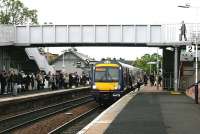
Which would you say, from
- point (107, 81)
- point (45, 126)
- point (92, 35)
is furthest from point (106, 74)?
point (92, 35)

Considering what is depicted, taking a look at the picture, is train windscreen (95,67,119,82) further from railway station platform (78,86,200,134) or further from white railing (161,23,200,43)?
white railing (161,23,200,43)

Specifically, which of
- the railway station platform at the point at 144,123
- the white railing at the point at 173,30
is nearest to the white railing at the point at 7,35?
the white railing at the point at 173,30

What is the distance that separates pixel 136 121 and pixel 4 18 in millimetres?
74383

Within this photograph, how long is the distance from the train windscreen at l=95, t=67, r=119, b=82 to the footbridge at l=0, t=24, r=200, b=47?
15.9 metres

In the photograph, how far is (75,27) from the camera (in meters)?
53.5

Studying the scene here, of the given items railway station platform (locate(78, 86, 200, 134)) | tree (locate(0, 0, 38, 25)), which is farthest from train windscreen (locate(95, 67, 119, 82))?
tree (locate(0, 0, 38, 25))

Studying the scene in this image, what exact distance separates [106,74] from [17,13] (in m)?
61.3

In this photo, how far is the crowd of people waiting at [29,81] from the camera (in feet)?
121

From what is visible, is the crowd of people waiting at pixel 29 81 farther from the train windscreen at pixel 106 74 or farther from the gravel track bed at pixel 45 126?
the gravel track bed at pixel 45 126

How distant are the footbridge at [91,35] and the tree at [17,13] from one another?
129 ft

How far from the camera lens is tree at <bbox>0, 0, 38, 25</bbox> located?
306ft

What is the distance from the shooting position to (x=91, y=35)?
53094 mm

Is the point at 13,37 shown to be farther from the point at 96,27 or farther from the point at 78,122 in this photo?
the point at 78,122

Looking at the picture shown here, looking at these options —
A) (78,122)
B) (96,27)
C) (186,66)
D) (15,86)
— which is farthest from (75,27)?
(78,122)
